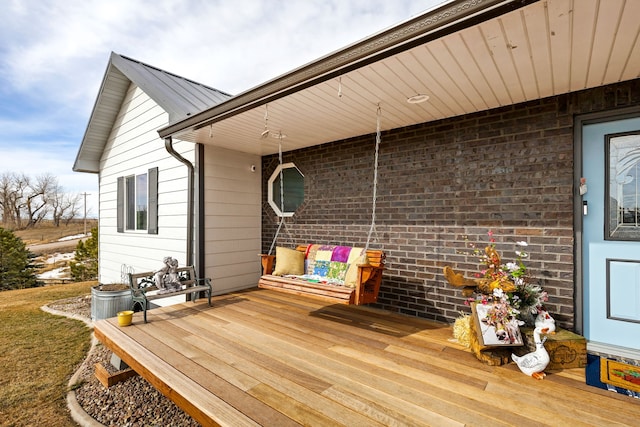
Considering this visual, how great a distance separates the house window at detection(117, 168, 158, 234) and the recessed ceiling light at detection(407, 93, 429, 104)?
4.45 metres

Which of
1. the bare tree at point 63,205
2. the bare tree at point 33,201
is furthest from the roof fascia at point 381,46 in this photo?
the bare tree at point 63,205

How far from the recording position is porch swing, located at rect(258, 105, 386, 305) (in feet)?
10.2

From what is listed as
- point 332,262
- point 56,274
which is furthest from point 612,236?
point 56,274

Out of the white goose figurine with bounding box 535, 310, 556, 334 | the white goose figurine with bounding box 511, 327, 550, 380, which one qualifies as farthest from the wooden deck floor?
the white goose figurine with bounding box 535, 310, 556, 334

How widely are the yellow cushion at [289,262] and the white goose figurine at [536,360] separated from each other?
8.55 ft

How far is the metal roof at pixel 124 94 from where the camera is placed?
4959mm

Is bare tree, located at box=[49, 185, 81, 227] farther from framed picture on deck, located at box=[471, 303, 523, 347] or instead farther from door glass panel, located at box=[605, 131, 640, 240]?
door glass panel, located at box=[605, 131, 640, 240]

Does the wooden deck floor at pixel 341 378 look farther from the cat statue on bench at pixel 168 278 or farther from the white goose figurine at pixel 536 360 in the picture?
the cat statue on bench at pixel 168 278

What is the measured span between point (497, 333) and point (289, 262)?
8.34ft

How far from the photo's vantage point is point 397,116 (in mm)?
3645

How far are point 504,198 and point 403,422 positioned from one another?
248 centimetres

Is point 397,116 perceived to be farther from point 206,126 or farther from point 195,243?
point 195,243

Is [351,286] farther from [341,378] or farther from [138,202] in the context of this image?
[138,202]

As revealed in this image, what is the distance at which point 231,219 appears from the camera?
523cm
